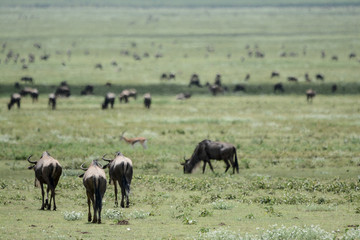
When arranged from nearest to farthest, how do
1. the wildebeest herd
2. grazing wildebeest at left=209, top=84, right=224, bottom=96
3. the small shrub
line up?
the wildebeest herd, the small shrub, grazing wildebeest at left=209, top=84, right=224, bottom=96

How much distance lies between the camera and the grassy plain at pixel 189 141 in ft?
50.5

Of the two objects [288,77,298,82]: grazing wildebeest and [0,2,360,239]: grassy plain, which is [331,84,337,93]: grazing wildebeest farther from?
[288,77,298,82]: grazing wildebeest

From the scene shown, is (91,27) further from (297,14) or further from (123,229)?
(123,229)

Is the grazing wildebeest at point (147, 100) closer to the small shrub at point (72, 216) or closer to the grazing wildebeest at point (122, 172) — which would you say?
the grazing wildebeest at point (122, 172)

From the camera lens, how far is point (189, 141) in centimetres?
3372

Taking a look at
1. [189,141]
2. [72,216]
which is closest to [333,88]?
[189,141]

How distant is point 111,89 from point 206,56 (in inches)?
1620

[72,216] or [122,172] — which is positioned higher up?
[122,172]

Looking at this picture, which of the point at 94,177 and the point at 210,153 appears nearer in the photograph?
the point at 94,177

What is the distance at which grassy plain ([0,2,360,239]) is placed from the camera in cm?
1540

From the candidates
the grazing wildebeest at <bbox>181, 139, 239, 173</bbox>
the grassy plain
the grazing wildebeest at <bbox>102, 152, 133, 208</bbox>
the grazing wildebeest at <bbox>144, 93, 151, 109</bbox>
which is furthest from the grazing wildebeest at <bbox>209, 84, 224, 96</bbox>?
the grazing wildebeest at <bbox>102, 152, 133, 208</bbox>

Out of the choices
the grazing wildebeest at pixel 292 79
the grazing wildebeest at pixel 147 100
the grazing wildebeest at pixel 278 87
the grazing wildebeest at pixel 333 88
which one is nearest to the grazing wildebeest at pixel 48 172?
the grazing wildebeest at pixel 147 100

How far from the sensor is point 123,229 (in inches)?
548

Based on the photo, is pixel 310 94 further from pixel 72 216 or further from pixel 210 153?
pixel 72 216
